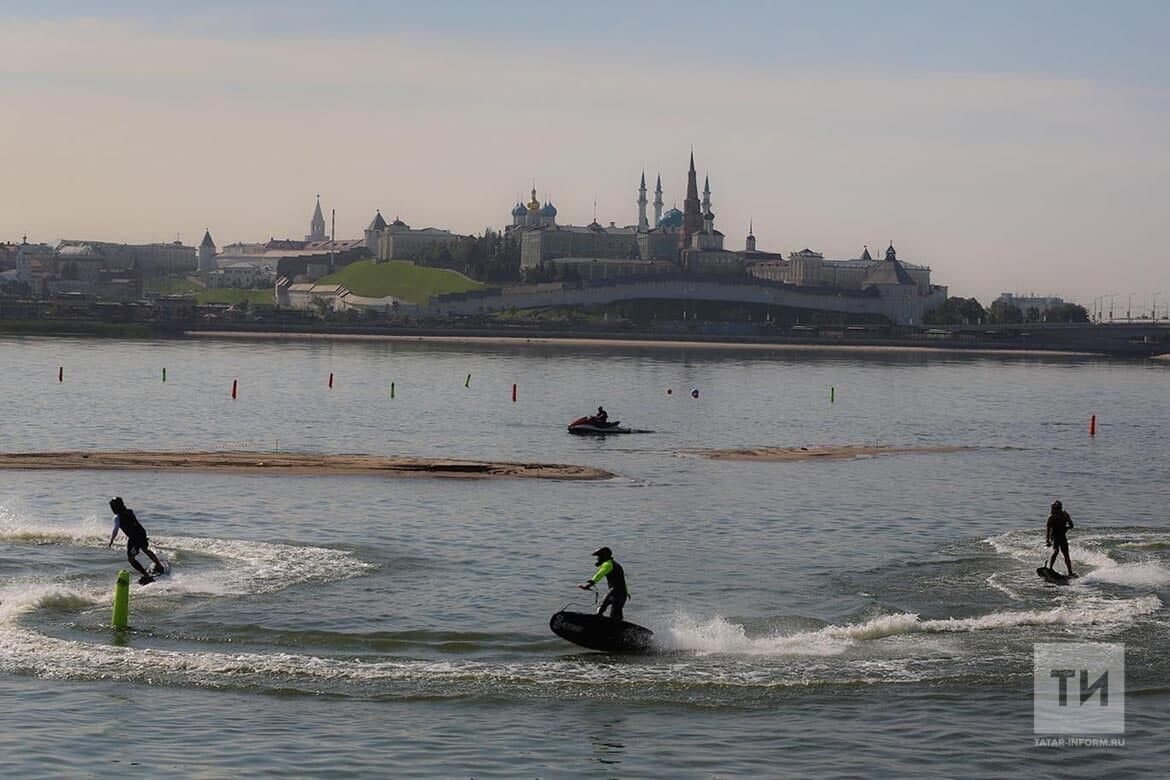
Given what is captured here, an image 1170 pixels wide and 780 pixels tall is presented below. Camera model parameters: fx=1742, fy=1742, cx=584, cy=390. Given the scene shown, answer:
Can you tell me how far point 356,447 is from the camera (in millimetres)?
78500

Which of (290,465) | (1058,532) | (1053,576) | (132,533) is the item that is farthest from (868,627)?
(290,465)

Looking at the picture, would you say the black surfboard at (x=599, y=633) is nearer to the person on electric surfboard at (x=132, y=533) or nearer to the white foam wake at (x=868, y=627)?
the white foam wake at (x=868, y=627)

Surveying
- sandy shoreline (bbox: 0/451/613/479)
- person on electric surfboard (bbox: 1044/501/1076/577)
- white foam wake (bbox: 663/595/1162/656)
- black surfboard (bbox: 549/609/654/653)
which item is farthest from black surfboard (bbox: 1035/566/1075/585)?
sandy shoreline (bbox: 0/451/613/479)

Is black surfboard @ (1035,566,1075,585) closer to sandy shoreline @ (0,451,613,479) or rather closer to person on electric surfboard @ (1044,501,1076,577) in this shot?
person on electric surfboard @ (1044,501,1076,577)

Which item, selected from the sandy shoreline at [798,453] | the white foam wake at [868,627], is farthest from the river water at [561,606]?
the sandy shoreline at [798,453]

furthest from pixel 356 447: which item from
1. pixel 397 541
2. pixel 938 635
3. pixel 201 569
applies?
pixel 938 635

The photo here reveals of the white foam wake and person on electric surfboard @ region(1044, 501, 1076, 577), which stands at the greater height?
person on electric surfboard @ region(1044, 501, 1076, 577)

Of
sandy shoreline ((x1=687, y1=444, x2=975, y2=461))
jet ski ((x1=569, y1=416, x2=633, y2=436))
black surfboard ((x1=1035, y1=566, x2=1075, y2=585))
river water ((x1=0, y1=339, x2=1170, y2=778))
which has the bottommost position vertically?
river water ((x1=0, y1=339, x2=1170, y2=778))

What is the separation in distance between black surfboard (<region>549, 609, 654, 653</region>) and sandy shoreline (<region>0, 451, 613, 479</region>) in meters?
31.1

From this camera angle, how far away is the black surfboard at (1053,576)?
1607 inches

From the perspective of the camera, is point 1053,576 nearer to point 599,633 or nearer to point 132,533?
point 599,633

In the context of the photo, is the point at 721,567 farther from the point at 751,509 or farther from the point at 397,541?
the point at 751,509

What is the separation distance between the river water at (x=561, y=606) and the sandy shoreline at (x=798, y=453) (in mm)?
1698

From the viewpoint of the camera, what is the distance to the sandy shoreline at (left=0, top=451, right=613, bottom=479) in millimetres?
62500
